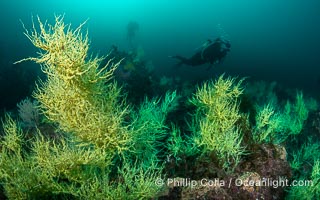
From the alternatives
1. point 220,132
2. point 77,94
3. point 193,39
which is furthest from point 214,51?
point 193,39

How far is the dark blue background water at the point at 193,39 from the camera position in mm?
24172

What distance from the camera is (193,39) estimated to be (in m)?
42.7

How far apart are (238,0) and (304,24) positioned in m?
25.6

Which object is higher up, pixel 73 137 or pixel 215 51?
pixel 215 51

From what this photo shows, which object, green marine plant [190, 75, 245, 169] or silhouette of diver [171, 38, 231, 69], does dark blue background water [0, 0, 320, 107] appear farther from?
silhouette of diver [171, 38, 231, 69]

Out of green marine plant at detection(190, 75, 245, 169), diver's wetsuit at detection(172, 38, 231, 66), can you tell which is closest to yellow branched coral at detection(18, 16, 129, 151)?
green marine plant at detection(190, 75, 245, 169)

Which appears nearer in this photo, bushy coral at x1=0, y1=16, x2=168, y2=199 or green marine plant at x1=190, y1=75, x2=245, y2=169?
bushy coral at x1=0, y1=16, x2=168, y2=199

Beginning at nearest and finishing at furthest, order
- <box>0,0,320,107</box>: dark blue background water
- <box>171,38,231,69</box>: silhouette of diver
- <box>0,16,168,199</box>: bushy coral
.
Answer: <box>0,16,168,199</box>: bushy coral < <box>171,38,231,69</box>: silhouette of diver < <box>0,0,320,107</box>: dark blue background water

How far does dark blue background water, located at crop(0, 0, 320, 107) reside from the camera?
24.2m

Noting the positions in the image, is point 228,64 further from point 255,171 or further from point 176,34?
point 255,171

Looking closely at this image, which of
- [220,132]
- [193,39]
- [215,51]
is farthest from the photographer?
[193,39]

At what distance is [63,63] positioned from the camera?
12.8 ft

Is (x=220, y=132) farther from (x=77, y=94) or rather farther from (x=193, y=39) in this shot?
(x=193, y=39)

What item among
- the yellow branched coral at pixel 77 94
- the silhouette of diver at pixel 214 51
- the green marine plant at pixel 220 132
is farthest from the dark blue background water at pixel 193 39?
the silhouette of diver at pixel 214 51
